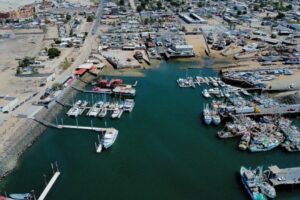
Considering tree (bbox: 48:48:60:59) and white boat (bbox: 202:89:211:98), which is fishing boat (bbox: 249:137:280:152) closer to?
white boat (bbox: 202:89:211:98)

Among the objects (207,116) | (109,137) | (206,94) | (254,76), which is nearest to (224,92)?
(206,94)

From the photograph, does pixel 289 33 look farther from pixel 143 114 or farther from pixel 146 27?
pixel 143 114

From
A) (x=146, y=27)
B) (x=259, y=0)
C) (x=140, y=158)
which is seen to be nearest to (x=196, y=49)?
(x=146, y=27)

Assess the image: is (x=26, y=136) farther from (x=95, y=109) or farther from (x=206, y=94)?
(x=206, y=94)

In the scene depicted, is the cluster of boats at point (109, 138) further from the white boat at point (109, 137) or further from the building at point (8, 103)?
the building at point (8, 103)

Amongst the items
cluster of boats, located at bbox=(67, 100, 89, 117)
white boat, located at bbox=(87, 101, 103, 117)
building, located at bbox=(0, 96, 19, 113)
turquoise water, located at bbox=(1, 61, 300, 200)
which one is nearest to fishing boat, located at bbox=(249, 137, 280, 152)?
turquoise water, located at bbox=(1, 61, 300, 200)

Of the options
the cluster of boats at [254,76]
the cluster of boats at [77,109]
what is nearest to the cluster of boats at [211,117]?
the cluster of boats at [254,76]
